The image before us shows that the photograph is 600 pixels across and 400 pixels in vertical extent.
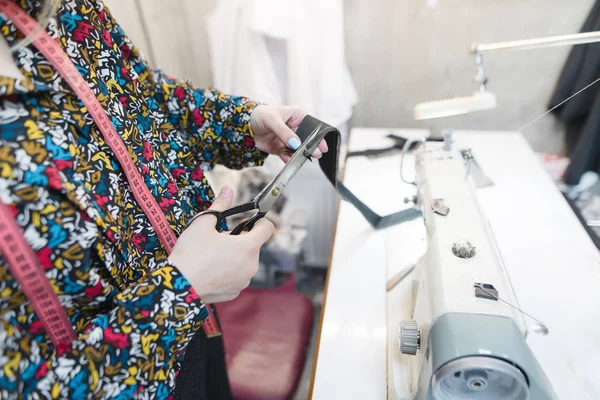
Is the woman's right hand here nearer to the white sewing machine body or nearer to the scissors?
the scissors

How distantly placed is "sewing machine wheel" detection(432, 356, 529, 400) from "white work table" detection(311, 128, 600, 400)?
156 millimetres

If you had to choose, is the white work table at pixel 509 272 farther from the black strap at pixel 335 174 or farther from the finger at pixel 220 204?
the finger at pixel 220 204

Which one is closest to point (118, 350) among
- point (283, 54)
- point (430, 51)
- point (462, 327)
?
point (462, 327)

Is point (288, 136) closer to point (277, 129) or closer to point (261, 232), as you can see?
point (277, 129)

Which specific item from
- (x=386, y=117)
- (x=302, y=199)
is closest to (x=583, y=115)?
(x=386, y=117)

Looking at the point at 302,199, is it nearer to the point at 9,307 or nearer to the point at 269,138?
the point at 269,138

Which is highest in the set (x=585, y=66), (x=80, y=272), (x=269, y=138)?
(x=585, y=66)

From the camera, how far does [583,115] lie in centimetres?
119

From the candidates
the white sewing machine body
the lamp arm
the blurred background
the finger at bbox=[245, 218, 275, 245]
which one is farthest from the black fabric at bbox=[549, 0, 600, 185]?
the finger at bbox=[245, 218, 275, 245]

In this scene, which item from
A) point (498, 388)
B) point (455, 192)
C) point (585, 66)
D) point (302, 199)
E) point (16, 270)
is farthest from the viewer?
point (302, 199)

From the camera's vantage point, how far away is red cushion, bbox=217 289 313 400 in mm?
885

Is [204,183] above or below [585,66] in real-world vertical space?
below

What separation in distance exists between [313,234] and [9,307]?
1269mm

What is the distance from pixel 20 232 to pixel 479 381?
1.72 feet
